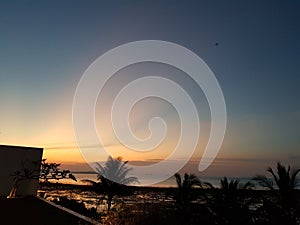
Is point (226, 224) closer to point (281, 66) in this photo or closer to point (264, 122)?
point (264, 122)

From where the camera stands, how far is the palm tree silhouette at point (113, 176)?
2228cm

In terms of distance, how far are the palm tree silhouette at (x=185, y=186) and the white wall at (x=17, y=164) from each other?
1080 cm

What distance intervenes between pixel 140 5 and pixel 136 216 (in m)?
4.67

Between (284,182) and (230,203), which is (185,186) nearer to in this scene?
(230,203)

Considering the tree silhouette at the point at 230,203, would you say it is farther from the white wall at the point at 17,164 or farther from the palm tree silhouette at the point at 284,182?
the white wall at the point at 17,164

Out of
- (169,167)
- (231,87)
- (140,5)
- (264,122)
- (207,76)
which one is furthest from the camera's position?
(169,167)

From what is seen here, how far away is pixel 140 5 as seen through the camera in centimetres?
685

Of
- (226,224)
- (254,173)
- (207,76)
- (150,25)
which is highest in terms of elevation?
(150,25)

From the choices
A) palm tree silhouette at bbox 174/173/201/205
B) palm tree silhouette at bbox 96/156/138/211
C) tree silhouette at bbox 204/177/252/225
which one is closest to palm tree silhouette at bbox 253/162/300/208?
tree silhouette at bbox 204/177/252/225

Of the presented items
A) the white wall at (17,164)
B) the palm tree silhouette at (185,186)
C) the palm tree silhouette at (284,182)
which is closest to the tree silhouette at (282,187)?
the palm tree silhouette at (284,182)

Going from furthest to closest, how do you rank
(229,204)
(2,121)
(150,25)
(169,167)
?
(169,167) < (229,204) < (2,121) < (150,25)

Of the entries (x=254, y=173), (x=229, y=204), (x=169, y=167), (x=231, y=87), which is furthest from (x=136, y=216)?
(x=169, y=167)

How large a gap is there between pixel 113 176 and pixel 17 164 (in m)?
14.3

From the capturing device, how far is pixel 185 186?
18.8m
